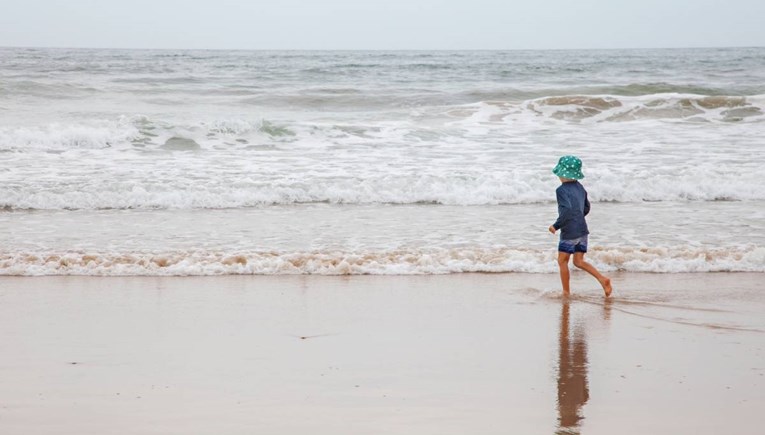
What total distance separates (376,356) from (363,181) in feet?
23.2

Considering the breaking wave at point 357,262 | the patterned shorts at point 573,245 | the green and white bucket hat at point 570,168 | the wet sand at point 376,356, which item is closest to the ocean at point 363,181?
the breaking wave at point 357,262

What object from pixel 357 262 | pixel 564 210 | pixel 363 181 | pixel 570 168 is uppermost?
pixel 570 168

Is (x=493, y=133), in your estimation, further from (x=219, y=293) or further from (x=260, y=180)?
(x=219, y=293)

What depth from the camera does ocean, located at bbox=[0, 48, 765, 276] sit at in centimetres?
775

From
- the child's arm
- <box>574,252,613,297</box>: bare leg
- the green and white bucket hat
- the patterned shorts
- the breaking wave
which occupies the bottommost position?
the breaking wave

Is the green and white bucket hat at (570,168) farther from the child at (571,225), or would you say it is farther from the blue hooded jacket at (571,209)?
the blue hooded jacket at (571,209)

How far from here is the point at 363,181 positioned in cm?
1161

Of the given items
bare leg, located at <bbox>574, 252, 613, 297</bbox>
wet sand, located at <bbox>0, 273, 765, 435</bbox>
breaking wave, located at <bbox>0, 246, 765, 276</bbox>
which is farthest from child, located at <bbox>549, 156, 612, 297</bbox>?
breaking wave, located at <bbox>0, 246, 765, 276</bbox>

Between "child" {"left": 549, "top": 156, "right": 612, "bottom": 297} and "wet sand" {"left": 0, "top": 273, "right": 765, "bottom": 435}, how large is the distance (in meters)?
0.21

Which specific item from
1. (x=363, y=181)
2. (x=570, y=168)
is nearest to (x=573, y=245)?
(x=570, y=168)

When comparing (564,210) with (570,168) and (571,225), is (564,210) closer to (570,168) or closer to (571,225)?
(571,225)

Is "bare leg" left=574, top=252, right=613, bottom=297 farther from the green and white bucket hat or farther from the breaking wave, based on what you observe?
the breaking wave

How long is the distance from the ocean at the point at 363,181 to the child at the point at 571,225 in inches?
37.2

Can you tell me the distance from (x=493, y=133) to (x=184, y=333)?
42.8 feet
